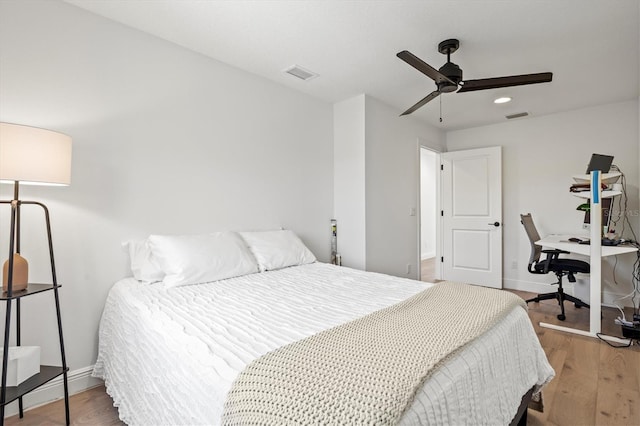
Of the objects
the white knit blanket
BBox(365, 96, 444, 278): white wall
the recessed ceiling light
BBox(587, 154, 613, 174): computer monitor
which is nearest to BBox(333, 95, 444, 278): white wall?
BBox(365, 96, 444, 278): white wall

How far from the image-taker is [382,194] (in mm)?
3662

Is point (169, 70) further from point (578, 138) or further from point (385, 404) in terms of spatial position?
point (578, 138)

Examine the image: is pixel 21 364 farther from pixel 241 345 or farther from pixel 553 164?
pixel 553 164

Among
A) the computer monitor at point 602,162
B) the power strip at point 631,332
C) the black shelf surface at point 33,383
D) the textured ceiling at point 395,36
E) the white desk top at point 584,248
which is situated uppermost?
the textured ceiling at point 395,36

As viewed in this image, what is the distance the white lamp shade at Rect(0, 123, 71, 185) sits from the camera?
1435mm

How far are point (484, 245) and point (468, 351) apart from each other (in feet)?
12.6

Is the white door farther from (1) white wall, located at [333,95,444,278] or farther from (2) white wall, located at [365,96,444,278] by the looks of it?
(1) white wall, located at [333,95,444,278]

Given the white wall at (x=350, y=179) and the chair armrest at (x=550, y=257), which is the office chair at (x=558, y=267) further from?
the white wall at (x=350, y=179)

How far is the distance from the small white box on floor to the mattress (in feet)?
1.11

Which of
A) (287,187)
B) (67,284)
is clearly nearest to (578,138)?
(287,187)

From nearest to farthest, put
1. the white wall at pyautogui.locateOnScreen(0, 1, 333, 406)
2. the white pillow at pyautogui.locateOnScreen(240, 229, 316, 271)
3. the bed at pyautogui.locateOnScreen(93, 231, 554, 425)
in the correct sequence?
1. the bed at pyautogui.locateOnScreen(93, 231, 554, 425)
2. the white wall at pyautogui.locateOnScreen(0, 1, 333, 406)
3. the white pillow at pyautogui.locateOnScreen(240, 229, 316, 271)

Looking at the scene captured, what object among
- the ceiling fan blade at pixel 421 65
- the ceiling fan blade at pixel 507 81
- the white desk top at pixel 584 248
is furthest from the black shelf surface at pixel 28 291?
the white desk top at pixel 584 248

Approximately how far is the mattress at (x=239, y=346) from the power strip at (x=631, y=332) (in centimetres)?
181

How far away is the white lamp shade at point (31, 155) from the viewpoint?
1435 mm
